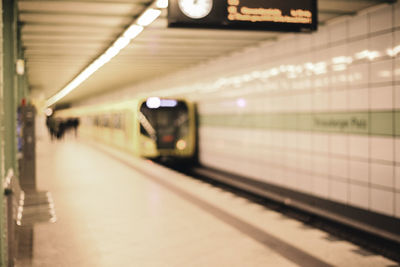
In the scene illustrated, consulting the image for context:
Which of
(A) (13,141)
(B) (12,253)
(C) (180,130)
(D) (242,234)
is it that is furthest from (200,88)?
(B) (12,253)

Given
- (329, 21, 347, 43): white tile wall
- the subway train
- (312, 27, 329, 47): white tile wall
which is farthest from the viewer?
the subway train

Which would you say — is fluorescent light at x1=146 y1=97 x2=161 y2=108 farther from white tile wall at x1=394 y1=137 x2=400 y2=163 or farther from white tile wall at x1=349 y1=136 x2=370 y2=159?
white tile wall at x1=394 y1=137 x2=400 y2=163

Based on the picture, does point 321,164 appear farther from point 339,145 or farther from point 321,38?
point 321,38

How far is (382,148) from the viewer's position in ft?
22.7

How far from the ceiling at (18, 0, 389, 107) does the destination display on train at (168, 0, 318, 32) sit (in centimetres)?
184

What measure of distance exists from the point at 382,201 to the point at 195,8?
176 inches

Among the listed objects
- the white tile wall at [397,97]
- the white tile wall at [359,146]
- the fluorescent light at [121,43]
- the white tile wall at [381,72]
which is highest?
the fluorescent light at [121,43]

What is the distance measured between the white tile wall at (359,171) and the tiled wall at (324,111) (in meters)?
0.02

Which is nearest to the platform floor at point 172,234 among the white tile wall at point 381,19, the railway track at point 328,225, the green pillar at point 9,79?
the railway track at point 328,225

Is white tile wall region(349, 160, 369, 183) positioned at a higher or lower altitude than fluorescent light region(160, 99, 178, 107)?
lower

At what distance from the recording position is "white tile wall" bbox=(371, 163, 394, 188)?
6.74 m

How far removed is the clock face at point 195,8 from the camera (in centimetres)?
464


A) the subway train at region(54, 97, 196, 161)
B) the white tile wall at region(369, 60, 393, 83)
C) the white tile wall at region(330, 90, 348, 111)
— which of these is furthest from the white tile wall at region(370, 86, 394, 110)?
the subway train at region(54, 97, 196, 161)

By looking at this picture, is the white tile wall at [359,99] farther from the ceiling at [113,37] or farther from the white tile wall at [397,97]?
the ceiling at [113,37]
